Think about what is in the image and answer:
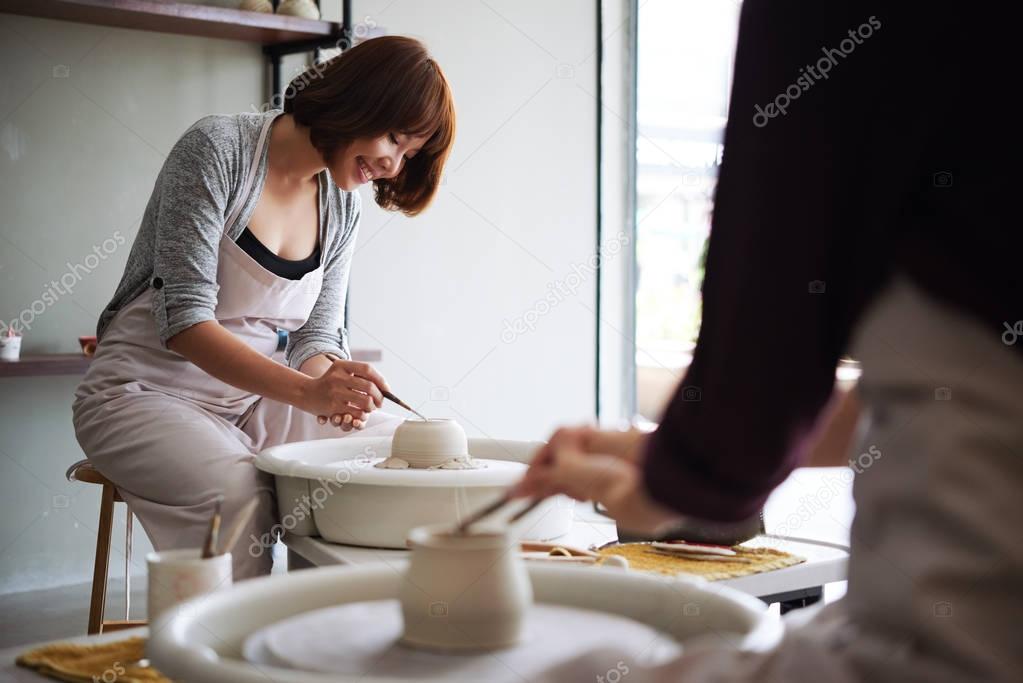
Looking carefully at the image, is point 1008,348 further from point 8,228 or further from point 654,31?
point 654,31

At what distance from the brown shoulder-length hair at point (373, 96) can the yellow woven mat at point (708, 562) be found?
82 centimetres

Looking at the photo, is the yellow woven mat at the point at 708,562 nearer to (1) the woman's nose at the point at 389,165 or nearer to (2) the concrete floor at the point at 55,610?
(1) the woman's nose at the point at 389,165

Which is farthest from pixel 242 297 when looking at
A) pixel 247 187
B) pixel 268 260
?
pixel 247 187

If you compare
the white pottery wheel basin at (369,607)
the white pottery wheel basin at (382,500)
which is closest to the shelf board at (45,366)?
the white pottery wheel basin at (382,500)

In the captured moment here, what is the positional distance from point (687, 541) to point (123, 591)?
216cm

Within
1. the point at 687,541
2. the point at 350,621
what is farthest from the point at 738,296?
the point at 687,541

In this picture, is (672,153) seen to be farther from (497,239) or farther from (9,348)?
(9,348)

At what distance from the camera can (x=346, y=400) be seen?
68.4 inches

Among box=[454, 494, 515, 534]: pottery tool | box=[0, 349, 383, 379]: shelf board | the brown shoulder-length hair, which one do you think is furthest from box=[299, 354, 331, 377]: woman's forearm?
box=[454, 494, 515, 534]: pottery tool

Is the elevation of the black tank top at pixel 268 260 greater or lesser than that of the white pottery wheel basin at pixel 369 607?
greater

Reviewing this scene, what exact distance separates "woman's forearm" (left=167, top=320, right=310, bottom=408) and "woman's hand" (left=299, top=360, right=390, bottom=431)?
2 centimetres

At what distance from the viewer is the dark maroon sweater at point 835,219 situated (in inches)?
23.3

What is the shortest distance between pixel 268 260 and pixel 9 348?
1.21 meters

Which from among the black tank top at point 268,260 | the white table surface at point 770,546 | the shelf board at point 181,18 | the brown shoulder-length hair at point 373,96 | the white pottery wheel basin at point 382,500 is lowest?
the white table surface at point 770,546
